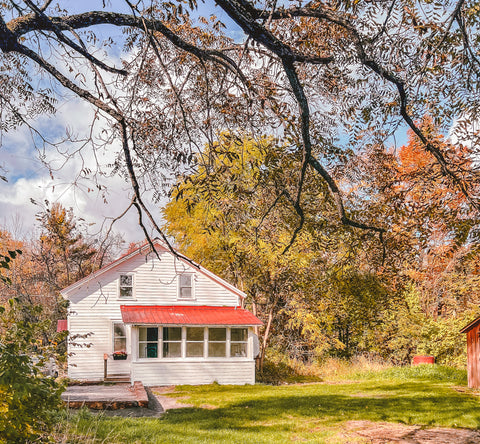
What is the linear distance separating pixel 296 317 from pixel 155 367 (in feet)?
22.2

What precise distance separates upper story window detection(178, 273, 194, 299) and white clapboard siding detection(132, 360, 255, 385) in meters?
3.40

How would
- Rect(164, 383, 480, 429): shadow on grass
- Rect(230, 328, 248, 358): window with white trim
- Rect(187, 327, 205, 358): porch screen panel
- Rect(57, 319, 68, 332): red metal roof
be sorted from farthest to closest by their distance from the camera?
Rect(230, 328, 248, 358): window with white trim
Rect(57, 319, 68, 332): red metal roof
Rect(187, 327, 205, 358): porch screen panel
Rect(164, 383, 480, 429): shadow on grass

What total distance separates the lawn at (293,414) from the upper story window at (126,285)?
5777 mm

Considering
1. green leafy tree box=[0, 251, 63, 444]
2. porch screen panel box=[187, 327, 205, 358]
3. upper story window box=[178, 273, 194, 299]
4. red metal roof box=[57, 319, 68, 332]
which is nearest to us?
green leafy tree box=[0, 251, 63, 444]

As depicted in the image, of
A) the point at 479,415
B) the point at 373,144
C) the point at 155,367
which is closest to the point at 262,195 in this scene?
the point at 373,144

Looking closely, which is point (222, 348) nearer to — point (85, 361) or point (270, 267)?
point (270, 267)

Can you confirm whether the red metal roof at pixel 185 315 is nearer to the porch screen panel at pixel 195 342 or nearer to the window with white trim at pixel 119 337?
the porch screen panel at pixel 195 342

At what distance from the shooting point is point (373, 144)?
8.09 m

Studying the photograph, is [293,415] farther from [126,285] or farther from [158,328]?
[126,285]

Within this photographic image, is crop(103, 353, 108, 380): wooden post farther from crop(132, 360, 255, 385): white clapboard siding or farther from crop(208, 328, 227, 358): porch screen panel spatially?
crop(208, 328, 227, 358): porch screen panel

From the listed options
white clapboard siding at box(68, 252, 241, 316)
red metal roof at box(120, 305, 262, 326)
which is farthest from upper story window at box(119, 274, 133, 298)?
red metal roof at box(120, 305, 262, 326)

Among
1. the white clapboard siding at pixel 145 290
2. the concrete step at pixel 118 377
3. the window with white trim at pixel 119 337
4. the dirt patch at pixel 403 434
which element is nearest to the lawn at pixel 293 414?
the dirt patch at pixel 403 434

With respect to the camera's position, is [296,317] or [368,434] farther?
[296,317]

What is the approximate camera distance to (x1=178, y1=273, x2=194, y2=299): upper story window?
80.0 feet
